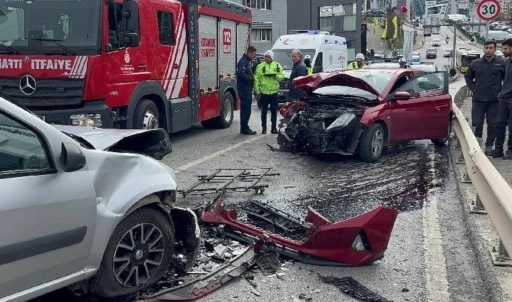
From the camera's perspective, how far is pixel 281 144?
1008 cm

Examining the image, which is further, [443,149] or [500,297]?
[443,149]

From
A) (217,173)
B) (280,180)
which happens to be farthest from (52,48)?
(280,180)

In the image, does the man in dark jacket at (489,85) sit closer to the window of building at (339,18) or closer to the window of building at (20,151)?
the window of building at (20,151)

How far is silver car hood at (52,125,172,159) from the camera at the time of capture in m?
4.22

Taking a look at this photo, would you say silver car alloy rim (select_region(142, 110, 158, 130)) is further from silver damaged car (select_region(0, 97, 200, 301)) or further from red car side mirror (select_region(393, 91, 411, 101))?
silver damaged car (select_region(0, 97, 200, 301))

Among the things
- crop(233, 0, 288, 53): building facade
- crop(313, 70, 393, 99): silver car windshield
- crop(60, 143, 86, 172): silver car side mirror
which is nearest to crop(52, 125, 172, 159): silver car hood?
crop(60, 143, 86, 172): silver car side mirror

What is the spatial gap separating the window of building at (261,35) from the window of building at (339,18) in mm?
10542

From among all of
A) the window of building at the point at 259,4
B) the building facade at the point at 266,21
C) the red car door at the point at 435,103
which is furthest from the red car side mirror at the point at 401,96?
the window of building at the point at 259,4

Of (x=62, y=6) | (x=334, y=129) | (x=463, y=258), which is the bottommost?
(x=463, y=258)

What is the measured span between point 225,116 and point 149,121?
4011mm

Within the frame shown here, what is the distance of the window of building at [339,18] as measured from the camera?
57438 millimetres

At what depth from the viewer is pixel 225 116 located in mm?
13789

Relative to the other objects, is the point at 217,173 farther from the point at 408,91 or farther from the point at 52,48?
the point at 408,91

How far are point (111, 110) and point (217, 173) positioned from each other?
6.36ft
